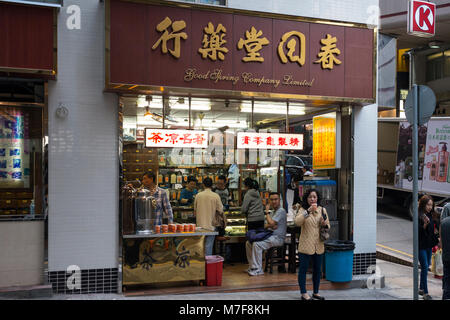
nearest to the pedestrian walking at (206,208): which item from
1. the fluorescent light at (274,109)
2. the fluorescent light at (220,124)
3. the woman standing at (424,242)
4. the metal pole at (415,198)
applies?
the fluorescent light at (220,124)

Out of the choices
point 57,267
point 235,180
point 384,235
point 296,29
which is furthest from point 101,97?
point 384,235

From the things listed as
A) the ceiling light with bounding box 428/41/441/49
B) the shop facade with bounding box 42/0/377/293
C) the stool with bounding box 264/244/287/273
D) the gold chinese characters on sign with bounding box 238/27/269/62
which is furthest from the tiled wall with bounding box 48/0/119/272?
the ceiling light with bounding box 428/41/441/49

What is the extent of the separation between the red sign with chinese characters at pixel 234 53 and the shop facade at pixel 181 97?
0.7 inches

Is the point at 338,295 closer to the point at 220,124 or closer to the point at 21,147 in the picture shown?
the point at 220,124

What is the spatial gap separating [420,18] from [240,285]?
6.91 meters

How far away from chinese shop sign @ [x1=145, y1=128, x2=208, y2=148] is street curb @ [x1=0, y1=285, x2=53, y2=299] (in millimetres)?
2926

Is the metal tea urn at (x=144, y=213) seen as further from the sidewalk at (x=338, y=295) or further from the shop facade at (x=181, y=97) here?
the sidewalk at (x=338, y=295)

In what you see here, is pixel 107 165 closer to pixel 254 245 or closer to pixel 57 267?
pixel 57 267

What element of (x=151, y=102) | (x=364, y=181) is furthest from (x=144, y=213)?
(x=364, y=181)

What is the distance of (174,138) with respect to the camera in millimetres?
8523

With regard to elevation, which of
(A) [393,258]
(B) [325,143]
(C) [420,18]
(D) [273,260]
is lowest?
(A) [393,258]

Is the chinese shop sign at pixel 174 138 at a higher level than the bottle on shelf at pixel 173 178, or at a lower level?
higher

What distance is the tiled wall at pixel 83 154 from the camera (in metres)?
7.56

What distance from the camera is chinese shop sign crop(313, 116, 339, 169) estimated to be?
959cm
